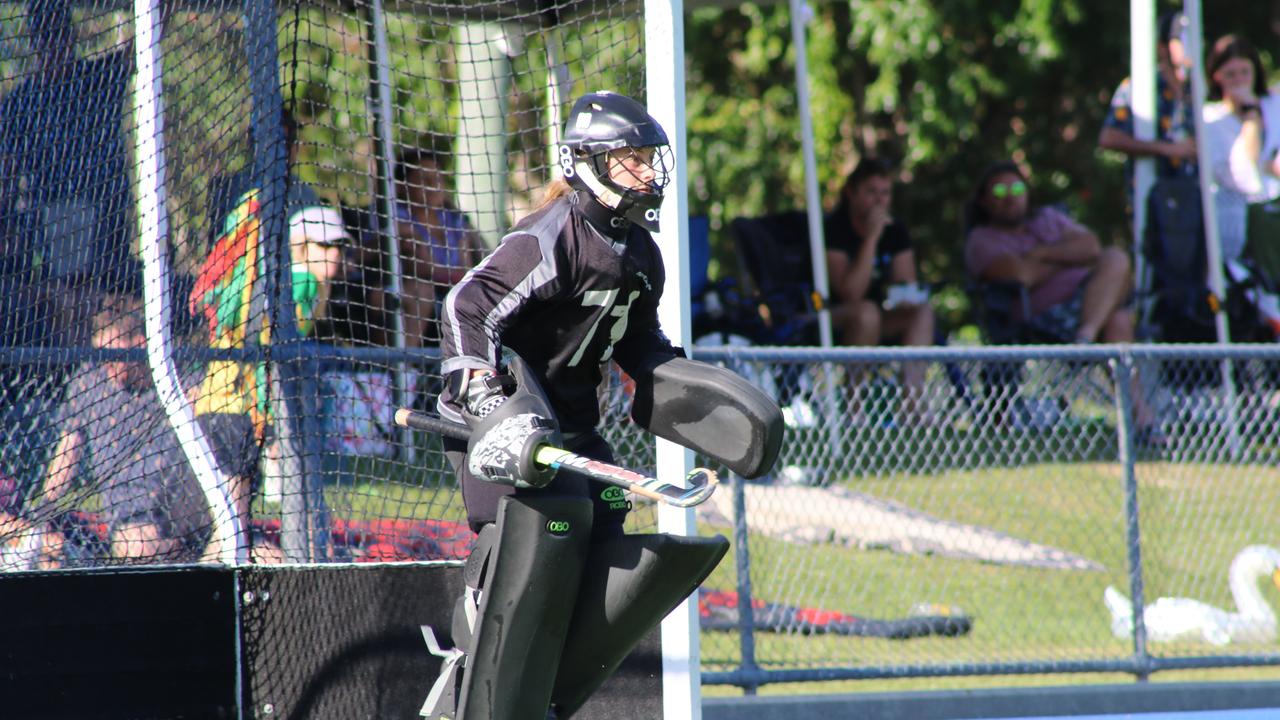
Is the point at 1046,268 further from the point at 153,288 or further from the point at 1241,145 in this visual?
the point at 153,288

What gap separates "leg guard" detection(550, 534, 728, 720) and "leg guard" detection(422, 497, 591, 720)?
71 mm

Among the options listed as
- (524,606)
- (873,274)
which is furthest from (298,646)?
(873,274)

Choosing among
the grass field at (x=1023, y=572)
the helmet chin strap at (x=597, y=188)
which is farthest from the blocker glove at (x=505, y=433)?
the grass field at (x=1023, y=572)

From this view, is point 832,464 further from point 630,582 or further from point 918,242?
point 918,242

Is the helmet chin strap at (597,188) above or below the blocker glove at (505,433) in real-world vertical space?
above

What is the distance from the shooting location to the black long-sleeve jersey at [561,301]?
3.70 metres

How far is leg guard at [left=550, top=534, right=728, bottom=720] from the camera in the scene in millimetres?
3756

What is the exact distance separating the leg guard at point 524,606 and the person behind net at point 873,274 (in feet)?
20.0

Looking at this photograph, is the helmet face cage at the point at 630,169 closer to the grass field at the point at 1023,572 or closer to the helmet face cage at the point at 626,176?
the helmet face cage at the point at 626,176

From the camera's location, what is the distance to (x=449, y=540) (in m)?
5.19

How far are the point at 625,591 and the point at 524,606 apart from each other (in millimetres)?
271

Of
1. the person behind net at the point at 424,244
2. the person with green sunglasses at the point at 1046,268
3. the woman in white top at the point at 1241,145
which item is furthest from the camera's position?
the woman in white top at the point at 1241,145

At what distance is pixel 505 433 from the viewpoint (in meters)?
3.43

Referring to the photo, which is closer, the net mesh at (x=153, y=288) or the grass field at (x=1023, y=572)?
the net mesh at (x=153, y=288)
